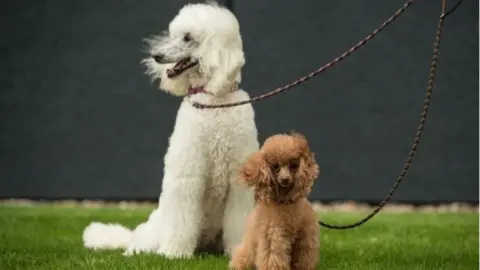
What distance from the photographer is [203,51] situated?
3961 mm

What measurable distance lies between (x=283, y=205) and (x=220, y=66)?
923 millimetres

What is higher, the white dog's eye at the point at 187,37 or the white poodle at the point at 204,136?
the white dog's eye at the point at 187,37

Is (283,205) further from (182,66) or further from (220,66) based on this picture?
(182,66)

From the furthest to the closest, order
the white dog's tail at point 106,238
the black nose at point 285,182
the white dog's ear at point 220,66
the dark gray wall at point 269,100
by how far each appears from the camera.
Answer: the dark gray wall at point 269,100 < the white dog's tail at point 106,238 < the white dog's ear at point 220,66 < the black nose at point 285,182

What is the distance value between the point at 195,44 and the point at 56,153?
3.34 meters

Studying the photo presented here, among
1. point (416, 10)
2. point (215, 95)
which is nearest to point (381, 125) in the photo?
point (416, 10)

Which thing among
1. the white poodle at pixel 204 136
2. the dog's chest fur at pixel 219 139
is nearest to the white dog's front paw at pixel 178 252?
the white poodle at pixel 204 136

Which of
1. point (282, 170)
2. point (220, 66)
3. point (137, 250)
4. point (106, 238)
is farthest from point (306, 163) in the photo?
point (106, 238)

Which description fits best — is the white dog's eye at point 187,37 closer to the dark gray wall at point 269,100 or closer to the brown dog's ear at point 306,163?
the brown dog's ear at point 306,163

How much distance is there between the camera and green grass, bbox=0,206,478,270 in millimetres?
3924

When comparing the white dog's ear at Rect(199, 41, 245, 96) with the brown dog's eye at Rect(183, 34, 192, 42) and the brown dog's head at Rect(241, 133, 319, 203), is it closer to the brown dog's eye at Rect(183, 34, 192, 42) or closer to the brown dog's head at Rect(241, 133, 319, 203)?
the brown dog's eye at Rect(183, 34, 192, 42)

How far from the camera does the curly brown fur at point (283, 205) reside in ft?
10.5

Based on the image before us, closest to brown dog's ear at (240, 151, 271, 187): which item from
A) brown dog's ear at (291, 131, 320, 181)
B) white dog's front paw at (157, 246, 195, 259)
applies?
brown dog's ear at (291, 131, 320, 181)

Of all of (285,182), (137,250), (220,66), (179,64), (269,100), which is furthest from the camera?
(269,100)
